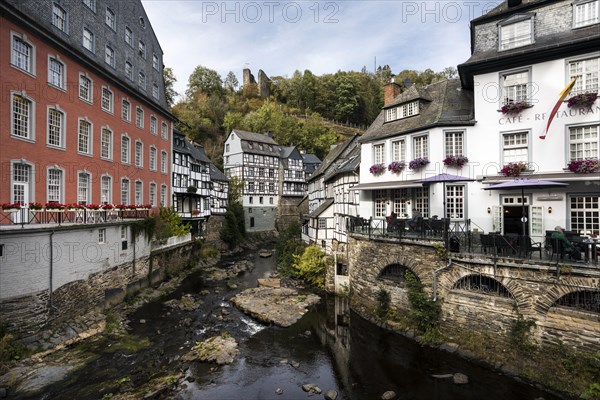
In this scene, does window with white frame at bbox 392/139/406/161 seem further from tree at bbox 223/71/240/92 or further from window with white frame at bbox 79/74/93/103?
tree at bbox 223/71/240/92

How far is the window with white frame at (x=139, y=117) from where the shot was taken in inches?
963

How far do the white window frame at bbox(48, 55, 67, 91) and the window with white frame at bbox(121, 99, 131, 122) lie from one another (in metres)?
5.56

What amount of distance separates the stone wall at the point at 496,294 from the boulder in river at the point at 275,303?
4949 mm

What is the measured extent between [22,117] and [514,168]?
23.3 meters

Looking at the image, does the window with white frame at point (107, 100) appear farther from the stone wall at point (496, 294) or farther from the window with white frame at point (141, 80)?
the stone wall at point (496, 294)

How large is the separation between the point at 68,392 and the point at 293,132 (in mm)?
55721

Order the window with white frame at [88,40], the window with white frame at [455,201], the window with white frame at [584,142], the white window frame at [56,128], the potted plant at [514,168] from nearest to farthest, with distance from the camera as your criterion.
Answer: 1. the window with white frame at [584,142]
2. the potted plant at [514,168]
3. the white window frame at [56,128]
4. the window with white frame at [455,201]
5. the window with white frame at [88,40]

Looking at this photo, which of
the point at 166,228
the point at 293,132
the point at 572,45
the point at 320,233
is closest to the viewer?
the point at 572,45

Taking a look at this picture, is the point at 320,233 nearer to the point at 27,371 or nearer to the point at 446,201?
the point at 446,201

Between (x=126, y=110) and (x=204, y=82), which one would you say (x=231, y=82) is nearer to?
(x=204, y=82)

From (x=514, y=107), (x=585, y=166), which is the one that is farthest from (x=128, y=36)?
(x=585, y=166)

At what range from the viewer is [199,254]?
3109 cm

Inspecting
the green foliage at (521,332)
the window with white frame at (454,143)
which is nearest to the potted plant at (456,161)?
the window with white frame at (454,143)

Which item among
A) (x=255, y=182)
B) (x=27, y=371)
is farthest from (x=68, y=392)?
(x=255, y=182)
